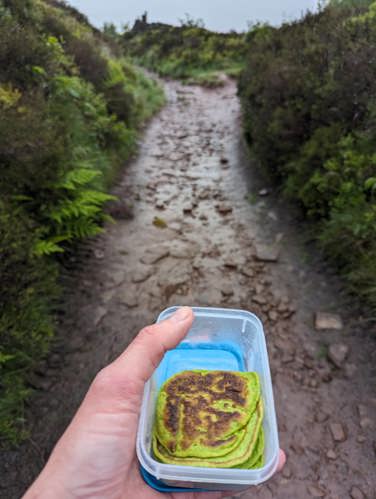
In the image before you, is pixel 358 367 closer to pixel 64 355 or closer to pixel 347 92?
pixel 64 355

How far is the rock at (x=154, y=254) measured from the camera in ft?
15.3

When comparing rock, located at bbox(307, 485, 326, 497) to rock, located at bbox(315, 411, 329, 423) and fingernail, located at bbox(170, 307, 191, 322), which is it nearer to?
rock, located at bbox(315, 411, 329, 423)

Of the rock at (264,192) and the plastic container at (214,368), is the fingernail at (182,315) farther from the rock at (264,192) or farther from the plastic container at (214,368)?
the rock at (264,192)

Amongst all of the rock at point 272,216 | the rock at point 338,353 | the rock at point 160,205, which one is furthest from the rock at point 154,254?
the rock at point 338,353

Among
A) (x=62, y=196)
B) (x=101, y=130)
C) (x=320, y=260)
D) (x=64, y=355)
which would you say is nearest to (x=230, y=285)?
(x=320, y=260)

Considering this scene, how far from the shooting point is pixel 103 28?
68.2ft

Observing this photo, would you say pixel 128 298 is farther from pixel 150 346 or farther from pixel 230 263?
pixel 150 346

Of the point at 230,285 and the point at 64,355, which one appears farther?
the point at 230,285

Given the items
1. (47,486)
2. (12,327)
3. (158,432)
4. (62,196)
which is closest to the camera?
(47,486)

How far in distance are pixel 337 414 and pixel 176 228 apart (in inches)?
141

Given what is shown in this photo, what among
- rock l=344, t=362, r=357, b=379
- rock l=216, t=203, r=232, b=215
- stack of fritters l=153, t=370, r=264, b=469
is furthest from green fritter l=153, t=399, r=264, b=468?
rock l=216, t=203, r=232, b=215

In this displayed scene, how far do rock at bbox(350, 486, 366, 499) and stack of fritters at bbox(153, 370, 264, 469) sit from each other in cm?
161

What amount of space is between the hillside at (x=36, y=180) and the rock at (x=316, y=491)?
239cm

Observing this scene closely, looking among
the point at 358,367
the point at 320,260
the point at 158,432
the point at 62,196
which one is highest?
the point at 62,196
